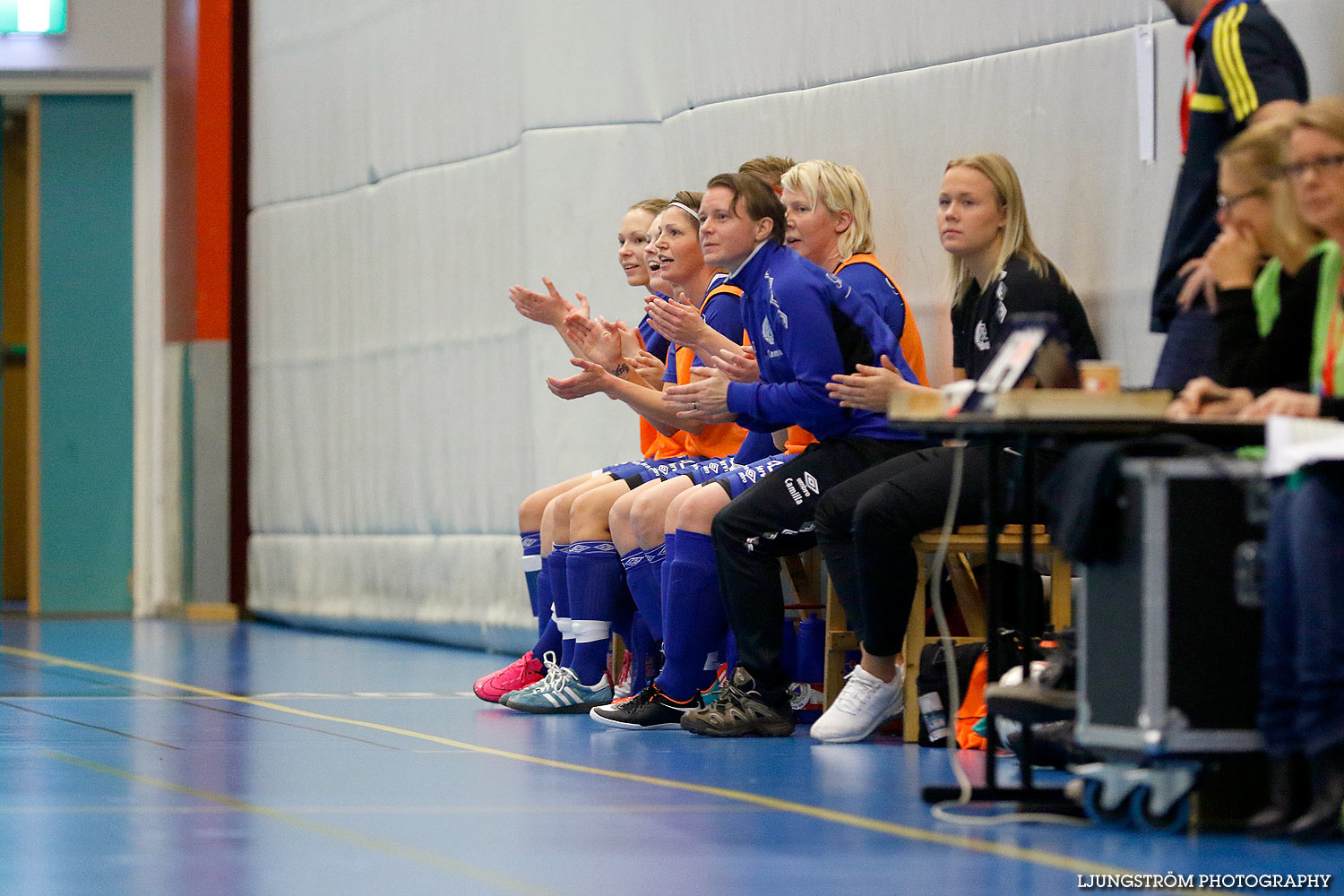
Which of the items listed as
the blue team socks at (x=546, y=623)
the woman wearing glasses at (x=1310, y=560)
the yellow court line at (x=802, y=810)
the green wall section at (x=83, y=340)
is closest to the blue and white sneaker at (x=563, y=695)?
the blue team socks at (x=546, y=623)

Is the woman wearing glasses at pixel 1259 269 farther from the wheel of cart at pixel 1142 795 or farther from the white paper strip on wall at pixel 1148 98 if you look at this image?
the white paper strip on wall at pixel 1148 98

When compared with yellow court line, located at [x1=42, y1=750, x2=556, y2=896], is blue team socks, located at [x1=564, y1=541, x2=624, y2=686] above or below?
above

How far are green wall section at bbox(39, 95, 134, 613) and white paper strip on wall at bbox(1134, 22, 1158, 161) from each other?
280 inches

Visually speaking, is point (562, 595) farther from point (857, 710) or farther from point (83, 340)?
point (83, 340)

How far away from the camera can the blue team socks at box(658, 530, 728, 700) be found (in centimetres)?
457

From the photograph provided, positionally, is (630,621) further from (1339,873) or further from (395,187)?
(395,187)

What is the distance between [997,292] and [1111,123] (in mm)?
626

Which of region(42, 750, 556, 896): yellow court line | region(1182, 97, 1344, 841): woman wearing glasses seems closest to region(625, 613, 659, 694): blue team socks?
region(42, 750, 556, 896): yellow court line

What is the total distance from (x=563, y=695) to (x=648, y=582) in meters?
0.43

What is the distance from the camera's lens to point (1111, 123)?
15.5 ft

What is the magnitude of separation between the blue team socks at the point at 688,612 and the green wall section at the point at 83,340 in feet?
21.3

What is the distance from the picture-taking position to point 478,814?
10.2ft

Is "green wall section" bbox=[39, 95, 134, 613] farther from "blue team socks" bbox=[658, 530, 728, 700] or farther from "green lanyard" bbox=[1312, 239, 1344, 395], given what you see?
"green lanyard" bbox=[1312, 239, 1344, 395]

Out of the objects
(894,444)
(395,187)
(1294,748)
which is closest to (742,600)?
(894,444)
